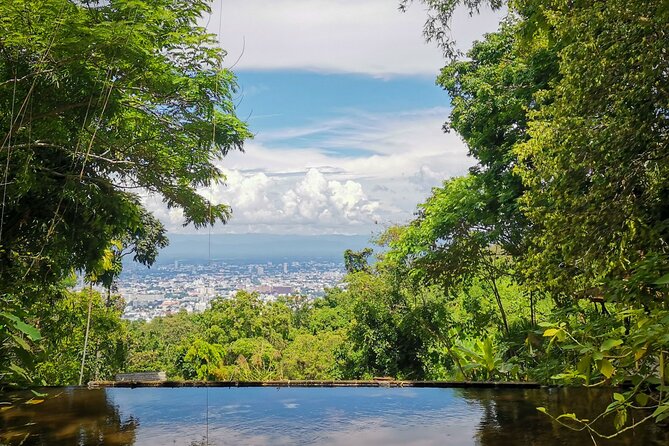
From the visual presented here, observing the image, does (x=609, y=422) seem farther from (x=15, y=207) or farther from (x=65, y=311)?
(x=65, y=311)

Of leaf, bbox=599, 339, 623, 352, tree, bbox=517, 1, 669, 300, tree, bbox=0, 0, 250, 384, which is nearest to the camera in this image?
leaf, bbox=599, 339, 623, 352

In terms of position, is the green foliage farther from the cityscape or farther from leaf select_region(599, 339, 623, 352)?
leaf select_region(599, 339, 623, 352)

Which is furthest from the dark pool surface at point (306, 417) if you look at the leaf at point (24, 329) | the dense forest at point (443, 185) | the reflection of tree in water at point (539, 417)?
the leaf at point (24, 329)

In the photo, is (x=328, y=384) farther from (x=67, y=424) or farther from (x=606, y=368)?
(x=606, y=368)

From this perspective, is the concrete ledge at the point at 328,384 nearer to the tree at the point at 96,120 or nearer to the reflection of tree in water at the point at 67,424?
the reflection of tree in water at the point at 67,424

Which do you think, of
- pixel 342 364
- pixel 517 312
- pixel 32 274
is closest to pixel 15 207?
pixel 32 274

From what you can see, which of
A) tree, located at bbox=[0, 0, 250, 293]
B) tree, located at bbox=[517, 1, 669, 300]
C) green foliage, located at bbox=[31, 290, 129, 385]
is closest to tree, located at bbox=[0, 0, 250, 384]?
tree, located at bbox=[0, 0, 250, 293]
